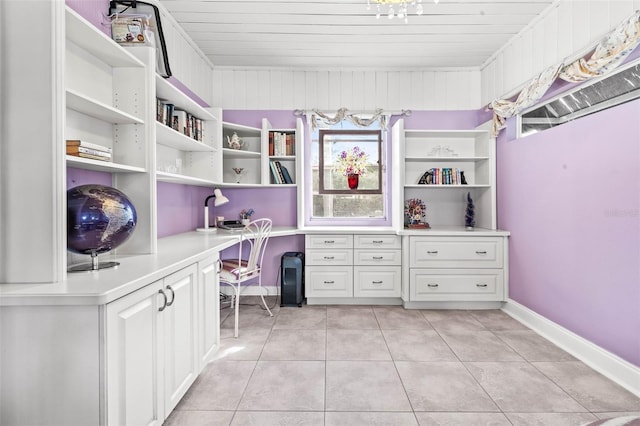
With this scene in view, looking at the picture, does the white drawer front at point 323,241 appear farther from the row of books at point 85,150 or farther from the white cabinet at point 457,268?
the row of books at point 85,150

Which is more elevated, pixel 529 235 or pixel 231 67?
pixel 231 67

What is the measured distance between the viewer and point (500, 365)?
6.97 ft

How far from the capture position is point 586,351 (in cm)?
216

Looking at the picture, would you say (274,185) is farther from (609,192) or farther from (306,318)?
(609,192)

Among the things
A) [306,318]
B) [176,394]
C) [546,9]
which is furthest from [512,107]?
[176,394]

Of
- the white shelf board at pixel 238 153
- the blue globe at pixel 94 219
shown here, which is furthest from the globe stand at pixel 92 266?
the white shelf board at pixel 238 153

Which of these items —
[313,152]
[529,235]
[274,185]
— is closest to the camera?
[529,235]

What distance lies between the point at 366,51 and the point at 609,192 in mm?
2401

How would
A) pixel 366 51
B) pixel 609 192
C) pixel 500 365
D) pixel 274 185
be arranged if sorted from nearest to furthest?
pixel 609 192
pixel 500 365
pixel 366 51
pixel 274 185

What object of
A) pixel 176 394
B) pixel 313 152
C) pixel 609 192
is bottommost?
pixel 176 394

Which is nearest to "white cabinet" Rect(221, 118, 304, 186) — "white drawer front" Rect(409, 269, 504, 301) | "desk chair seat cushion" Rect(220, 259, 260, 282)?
"desk chair seat cushion" Rect(220, 259, 260, 282)

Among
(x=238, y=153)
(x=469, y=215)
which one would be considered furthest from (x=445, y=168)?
(x=238, y=153)

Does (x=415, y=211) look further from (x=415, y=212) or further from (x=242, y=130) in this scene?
(x=242, y=130)

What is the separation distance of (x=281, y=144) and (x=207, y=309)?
6.85 feet
